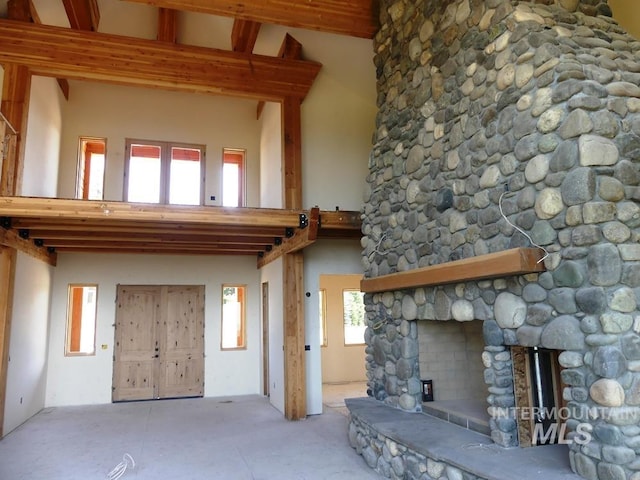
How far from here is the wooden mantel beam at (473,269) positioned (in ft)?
10.5

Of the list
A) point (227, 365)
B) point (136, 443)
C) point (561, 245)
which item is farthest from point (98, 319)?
point (561, 245)

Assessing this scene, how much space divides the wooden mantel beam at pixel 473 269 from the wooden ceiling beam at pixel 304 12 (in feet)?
10.7

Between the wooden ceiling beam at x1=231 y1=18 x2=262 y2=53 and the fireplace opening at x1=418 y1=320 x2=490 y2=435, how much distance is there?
5.02 metres

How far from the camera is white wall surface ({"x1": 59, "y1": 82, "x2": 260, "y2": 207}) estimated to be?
8.96 meters

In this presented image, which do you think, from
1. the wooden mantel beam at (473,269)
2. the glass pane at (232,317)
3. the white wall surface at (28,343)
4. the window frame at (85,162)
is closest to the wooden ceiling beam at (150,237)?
the white wall surface at (28,343)

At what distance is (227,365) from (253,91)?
536 centimetres

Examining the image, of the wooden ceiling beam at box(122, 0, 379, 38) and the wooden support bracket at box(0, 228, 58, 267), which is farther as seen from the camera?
the wooden support bracket at box(0, 228, 58, 267)

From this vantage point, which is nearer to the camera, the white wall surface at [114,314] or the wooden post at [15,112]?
the wooden post at [15,112]

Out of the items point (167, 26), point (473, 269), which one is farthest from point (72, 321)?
point (473, 269)

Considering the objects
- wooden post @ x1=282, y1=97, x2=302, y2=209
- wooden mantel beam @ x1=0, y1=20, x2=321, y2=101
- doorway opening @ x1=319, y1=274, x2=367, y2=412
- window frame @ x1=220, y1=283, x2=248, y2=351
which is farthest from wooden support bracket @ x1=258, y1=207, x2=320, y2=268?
doorway opening @ x1=319, y1=274, x2=367, y2=412

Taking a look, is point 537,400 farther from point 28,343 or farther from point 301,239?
point 28,343

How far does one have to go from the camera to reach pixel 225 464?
4.98 m

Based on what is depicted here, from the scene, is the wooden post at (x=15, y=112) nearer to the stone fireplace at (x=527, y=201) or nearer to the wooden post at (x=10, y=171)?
the wooden post at (x=10, y=171)

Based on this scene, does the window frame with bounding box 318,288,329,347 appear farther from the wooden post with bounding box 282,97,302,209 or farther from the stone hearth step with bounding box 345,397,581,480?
the stone hearth step with bounding box 345,397,581,480
